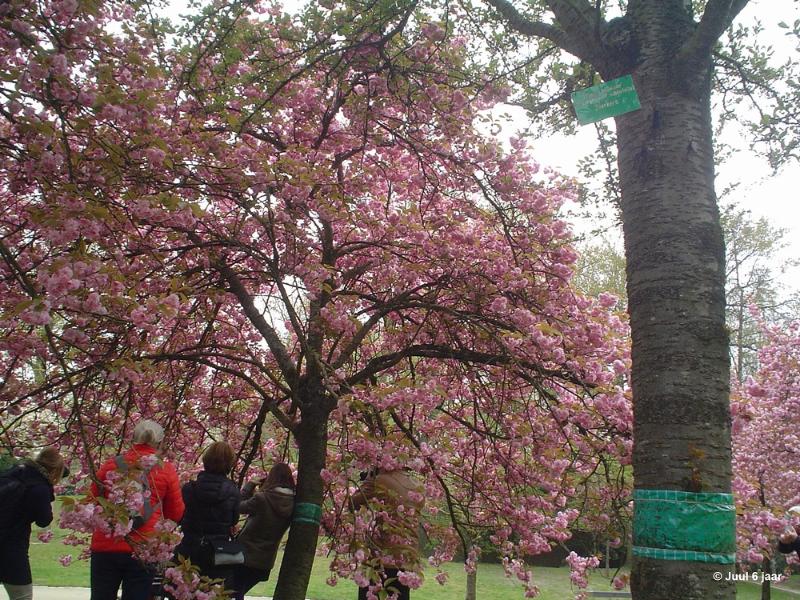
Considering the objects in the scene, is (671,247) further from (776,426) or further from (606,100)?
(776,426)

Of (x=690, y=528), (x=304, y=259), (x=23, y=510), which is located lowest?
(x=23, y=510)

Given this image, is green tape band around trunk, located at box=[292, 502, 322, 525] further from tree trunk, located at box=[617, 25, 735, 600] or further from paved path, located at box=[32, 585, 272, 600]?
paved path, located at box=[32, 585, 272, 600]

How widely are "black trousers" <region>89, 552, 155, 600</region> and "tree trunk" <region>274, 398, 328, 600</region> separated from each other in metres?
1.45

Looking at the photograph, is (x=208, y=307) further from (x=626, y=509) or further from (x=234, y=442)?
(x=626, y=509)

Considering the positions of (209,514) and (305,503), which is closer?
(209,514)

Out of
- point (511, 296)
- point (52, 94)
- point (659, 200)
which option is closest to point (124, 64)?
point (52, 94)

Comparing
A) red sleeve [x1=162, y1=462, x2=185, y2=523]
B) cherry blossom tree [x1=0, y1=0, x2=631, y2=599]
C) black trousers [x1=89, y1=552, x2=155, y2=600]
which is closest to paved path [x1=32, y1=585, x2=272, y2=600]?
cherry blossom tree [x1=0, y1=0, x2=631, y2=599]

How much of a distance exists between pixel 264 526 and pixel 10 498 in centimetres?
167

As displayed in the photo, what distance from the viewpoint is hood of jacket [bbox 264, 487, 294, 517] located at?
4594 millimetres

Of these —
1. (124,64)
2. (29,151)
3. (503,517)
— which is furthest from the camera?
(503,517)

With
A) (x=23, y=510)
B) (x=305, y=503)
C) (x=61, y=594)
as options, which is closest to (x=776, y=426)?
(x=305, y=503)

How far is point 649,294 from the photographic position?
2211mm

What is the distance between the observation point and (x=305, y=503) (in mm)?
4875

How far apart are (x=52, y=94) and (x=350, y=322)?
2326 millimetres
